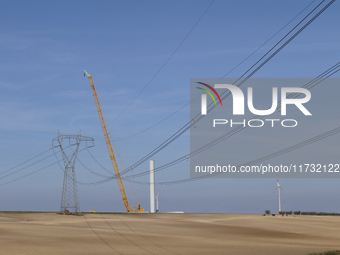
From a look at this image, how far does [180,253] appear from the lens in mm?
52531

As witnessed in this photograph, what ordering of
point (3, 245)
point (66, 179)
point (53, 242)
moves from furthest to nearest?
point (66, 179)
point (53, 242)
point (3, 245)

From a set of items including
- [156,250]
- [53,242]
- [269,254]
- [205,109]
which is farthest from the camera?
[205,109]

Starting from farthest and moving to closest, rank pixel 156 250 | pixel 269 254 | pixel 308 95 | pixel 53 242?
pixel 308 95
pixel 53 242
pixel 156 250
pixel 269 254

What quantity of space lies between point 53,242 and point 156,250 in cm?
1636

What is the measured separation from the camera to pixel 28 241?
66.2 meters

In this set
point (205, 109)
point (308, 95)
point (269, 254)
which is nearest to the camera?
point (269, 254)

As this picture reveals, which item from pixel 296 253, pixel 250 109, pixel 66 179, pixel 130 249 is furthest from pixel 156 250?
pixel 66 179

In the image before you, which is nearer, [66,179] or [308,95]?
[308,95]

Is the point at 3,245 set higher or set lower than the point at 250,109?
lower

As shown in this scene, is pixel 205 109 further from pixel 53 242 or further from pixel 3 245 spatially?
pixel 3 245

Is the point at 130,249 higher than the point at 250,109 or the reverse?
the reverse

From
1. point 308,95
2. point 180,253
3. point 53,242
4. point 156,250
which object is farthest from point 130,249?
point 308,95

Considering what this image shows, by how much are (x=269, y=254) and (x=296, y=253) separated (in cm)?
297

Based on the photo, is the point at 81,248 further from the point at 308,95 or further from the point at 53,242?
the point at 308,95
